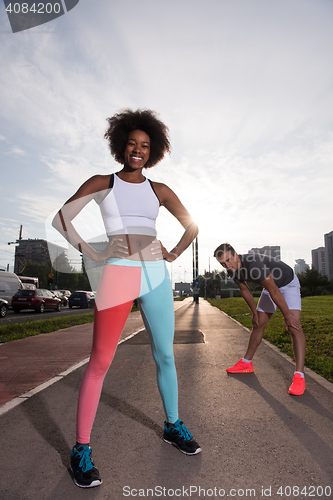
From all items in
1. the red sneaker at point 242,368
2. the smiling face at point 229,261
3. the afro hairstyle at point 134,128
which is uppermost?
the afro hairstyle at point 134,128

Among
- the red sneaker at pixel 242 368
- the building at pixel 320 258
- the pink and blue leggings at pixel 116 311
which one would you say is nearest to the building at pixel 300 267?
the building at pixel 320 258

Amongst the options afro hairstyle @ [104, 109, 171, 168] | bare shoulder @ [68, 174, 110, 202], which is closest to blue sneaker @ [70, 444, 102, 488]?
bare shoulder @ [68, 174, 110, 202]

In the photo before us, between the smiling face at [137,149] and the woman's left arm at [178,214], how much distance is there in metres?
0.20

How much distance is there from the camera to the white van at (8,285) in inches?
915

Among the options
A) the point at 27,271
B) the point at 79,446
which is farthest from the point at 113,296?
the point at 27,271

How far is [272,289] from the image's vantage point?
425cm

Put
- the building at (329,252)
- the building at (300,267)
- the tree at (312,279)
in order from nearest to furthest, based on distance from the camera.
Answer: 1. the tree at (312,279)
2. the building at (300,267)
3. the building at (329,252)

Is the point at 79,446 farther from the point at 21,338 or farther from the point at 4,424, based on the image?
the point at 21,338

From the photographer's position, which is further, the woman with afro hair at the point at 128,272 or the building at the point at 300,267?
the building at the point at 300,267

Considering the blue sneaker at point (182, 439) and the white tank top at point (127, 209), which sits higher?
the white tank top at point (127, 209)

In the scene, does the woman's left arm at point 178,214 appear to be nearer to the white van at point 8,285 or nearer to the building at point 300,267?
the white van at point 8,285

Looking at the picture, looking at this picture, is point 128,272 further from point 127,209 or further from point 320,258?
point 320,258

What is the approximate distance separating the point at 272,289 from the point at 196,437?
1966mm

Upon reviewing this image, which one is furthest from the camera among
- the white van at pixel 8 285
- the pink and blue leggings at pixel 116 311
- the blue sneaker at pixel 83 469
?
the white van at pixel 8 285
